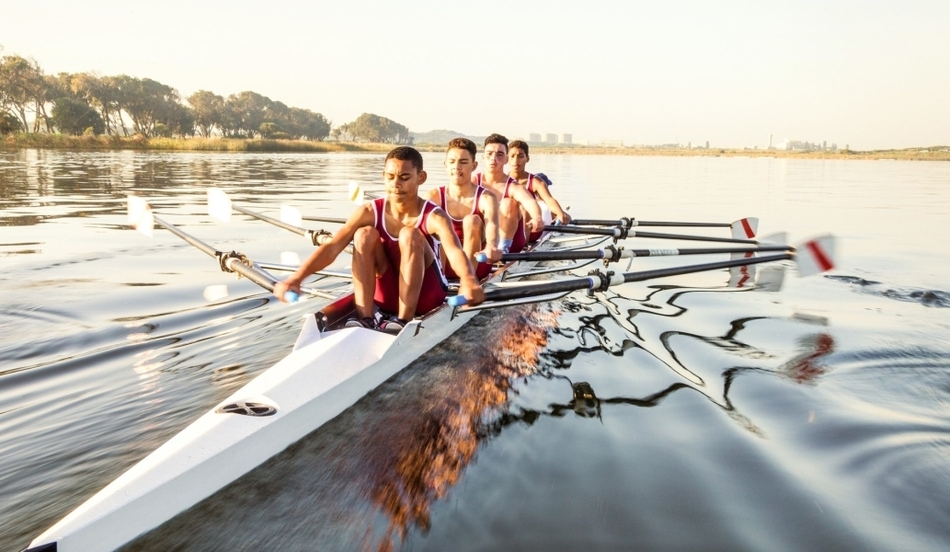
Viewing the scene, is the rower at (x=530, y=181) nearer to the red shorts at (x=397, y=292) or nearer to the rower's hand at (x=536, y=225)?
the rower's hand at (x=536, y=225)

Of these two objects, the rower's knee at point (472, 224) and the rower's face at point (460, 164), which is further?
the rower's face at point (460, 164)

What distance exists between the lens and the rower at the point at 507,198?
343 inches

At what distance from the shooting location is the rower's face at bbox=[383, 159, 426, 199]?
4.60 metres

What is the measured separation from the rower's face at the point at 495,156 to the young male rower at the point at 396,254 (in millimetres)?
4401

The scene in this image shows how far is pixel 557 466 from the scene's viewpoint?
3254 millimetres

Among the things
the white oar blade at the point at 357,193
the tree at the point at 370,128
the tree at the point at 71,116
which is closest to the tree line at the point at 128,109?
the tree at the point at 71,116

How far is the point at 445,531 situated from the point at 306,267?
245 centimetres

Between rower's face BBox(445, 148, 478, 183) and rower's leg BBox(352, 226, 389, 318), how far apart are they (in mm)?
2916

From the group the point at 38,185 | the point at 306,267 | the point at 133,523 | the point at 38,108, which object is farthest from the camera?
the point at 38,108

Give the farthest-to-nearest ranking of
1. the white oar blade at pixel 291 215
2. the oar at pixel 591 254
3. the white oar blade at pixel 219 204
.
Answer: the white oar blade at pixel 291 215 < the white oar blade at pixel 219 204 < the oar at pixel 591 254

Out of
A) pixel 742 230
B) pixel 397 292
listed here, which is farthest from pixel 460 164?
pixel 742 230

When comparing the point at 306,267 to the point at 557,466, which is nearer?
the point at 557,466

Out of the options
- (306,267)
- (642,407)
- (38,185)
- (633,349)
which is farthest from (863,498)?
(38,185)

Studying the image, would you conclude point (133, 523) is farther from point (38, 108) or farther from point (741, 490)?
point (38, 108)
